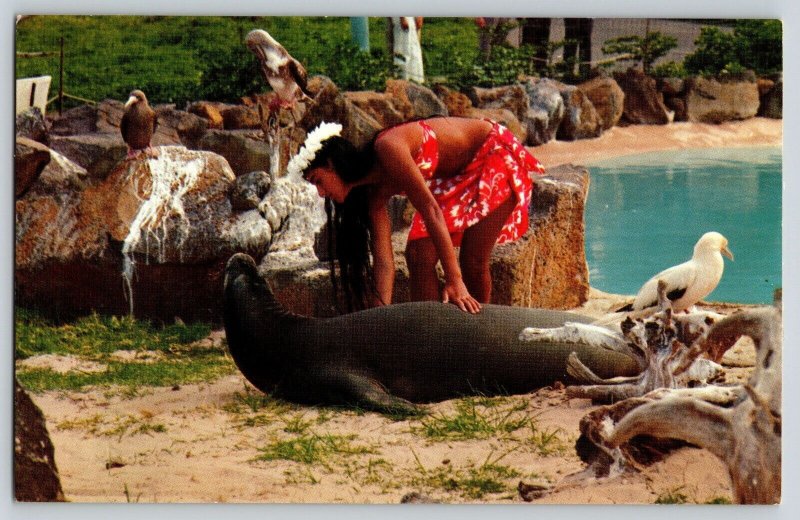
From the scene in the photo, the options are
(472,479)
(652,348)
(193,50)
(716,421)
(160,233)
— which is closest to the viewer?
(716,421)

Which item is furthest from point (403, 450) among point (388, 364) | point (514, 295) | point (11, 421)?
point (11, 421)

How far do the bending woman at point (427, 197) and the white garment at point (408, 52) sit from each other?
0.28 metres

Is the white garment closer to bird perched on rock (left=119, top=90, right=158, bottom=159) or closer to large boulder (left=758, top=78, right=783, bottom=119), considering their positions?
bird perched on rock (left=119, top=90, right=158, bottom=159)

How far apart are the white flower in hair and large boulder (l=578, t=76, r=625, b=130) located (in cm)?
129

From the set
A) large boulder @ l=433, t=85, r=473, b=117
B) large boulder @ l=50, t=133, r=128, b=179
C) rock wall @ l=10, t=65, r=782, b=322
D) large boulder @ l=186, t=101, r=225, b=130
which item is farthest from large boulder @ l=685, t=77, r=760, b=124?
large boulder @ l=50, t=133, r=128, b=179

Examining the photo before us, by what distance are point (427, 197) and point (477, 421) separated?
43.8 inches

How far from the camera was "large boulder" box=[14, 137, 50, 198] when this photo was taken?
19.3 feet

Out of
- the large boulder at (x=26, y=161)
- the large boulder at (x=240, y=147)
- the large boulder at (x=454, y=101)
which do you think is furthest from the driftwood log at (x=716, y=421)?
the large boulder at (x=26, y=161)

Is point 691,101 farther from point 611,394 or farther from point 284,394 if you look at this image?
point 284,394

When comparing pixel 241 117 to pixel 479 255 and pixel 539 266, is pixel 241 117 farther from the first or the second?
pixel 539 266

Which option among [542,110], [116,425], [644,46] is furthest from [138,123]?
[644,46]

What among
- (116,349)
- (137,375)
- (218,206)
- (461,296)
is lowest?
(137,375)

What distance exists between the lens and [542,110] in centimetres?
610

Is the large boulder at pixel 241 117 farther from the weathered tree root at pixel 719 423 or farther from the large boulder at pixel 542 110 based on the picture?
the weathered tree root at pixel 719 423
